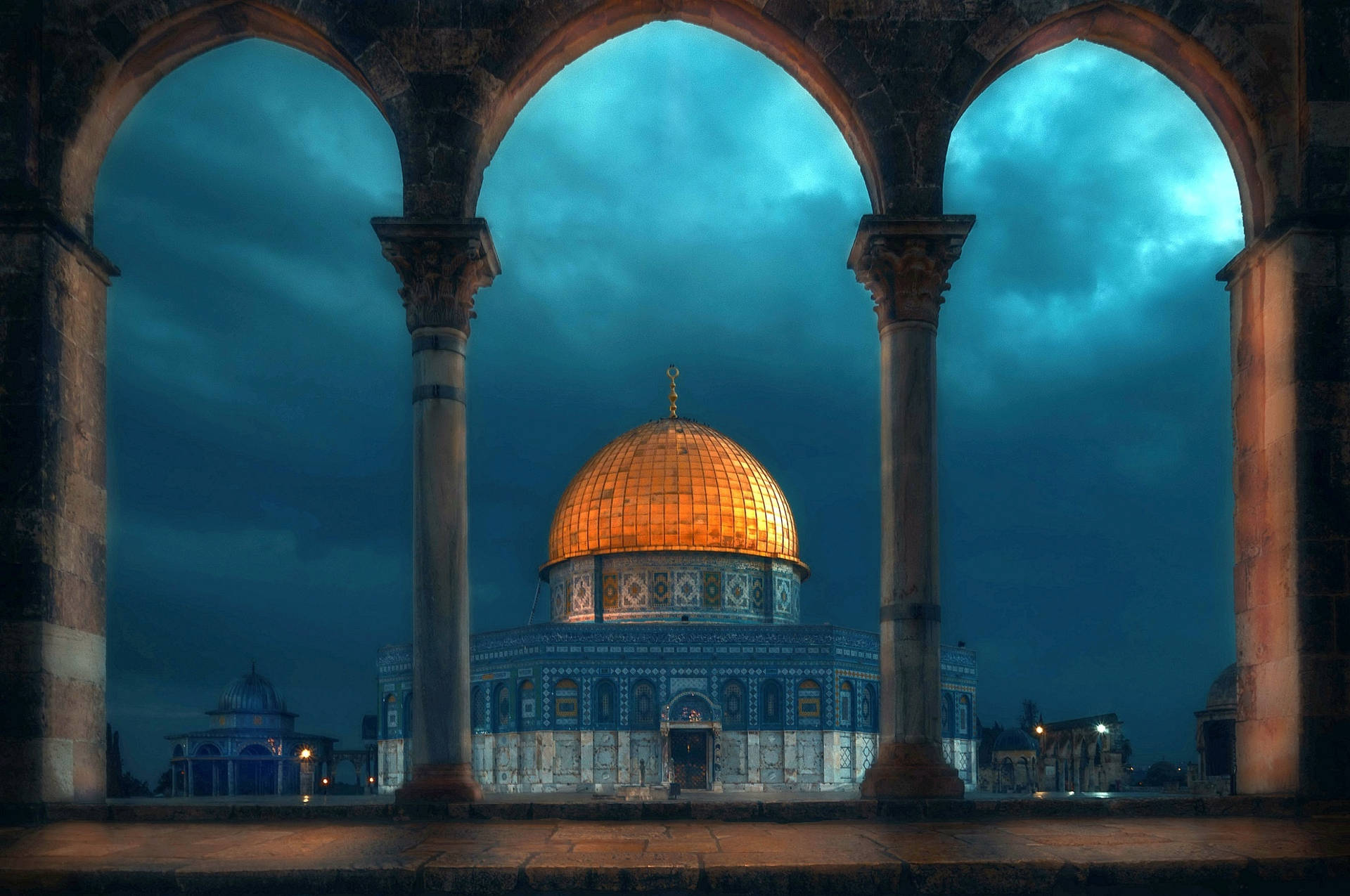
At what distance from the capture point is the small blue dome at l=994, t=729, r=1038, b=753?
52.5 meters

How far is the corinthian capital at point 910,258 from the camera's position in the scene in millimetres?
8750

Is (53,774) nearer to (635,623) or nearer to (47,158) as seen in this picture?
(47,158)

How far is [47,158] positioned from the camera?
8.77m

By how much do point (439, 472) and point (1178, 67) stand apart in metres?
6.00

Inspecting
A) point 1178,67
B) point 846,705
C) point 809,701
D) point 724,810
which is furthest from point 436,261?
point 846,705

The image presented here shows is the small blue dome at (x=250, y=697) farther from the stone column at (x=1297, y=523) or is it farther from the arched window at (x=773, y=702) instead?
the stone column at (x=1297, y=523)

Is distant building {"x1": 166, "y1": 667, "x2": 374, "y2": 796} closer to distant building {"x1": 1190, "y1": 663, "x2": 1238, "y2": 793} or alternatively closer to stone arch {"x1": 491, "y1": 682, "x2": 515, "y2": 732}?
stone arch {"x1": 491, "y1": 682, "x2": 515, "y2": 732}

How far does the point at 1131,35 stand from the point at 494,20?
453cm

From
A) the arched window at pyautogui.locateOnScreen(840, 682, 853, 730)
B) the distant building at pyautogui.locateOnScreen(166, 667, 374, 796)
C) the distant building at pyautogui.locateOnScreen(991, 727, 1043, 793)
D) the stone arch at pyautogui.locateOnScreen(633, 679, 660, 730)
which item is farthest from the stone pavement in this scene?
the distant building at pyautogui.locateOnScreen(166, 667, 374, 796)

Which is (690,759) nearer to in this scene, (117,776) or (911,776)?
(117,776)

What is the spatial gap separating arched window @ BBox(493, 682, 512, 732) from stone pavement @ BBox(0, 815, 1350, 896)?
3095 cm

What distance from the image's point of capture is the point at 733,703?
3731 centimetres

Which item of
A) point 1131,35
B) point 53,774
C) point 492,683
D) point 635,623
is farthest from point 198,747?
point 1131,35

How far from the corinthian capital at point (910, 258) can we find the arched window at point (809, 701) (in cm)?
2979
